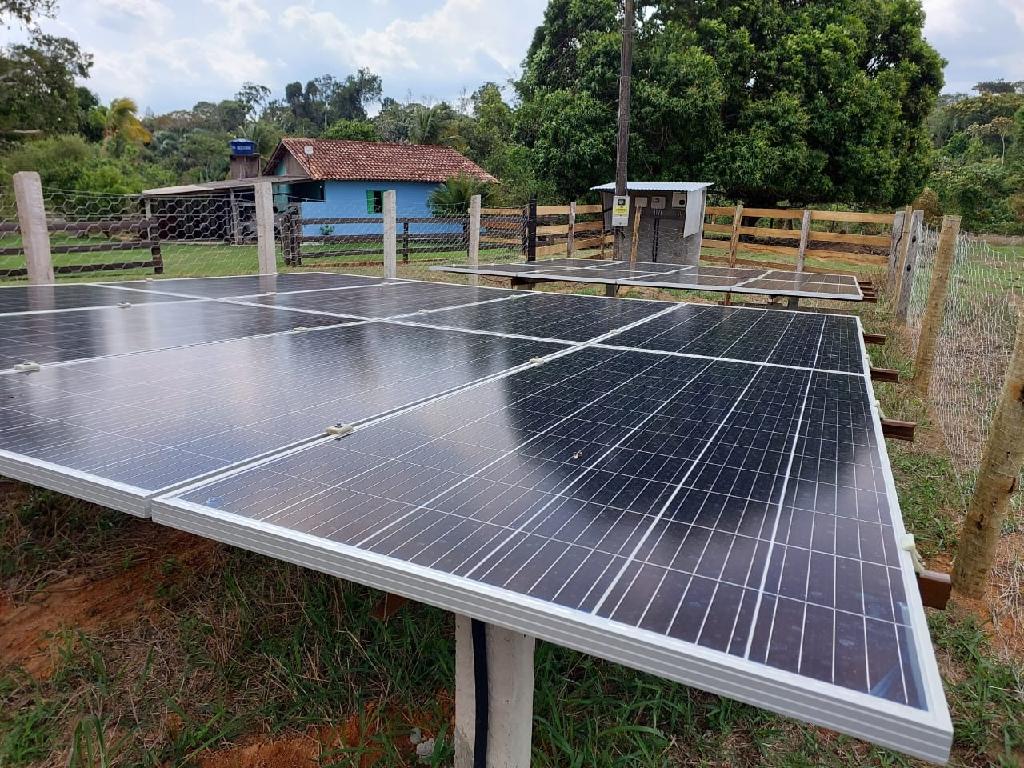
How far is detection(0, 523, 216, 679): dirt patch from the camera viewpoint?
316 centimetres

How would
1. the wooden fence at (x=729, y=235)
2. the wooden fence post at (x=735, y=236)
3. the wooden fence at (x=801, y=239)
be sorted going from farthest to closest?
1. the wooden fence post at (x=735, y=236)
2. the wooden fence at (x=729, y=235)
3. the wooden fence at (x=801, y=239)

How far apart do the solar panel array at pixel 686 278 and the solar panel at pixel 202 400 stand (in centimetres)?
422

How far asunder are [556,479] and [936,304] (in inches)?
235

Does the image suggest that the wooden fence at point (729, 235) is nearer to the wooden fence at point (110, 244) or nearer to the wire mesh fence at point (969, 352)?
the wire mesh fence at point (969, 352)

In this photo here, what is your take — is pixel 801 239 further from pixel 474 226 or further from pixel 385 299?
pixel 385 299

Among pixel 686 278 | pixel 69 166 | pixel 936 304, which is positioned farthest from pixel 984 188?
pixel 69 166

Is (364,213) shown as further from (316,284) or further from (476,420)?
(476,420)

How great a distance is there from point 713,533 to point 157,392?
246 centimetres

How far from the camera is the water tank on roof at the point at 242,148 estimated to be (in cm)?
3100

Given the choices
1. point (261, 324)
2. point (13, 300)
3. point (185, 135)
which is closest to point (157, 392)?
point (261, 324)

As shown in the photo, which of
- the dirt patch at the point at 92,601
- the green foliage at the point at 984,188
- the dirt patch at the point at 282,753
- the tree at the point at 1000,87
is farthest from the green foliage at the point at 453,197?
the tree at the point at 1000,87

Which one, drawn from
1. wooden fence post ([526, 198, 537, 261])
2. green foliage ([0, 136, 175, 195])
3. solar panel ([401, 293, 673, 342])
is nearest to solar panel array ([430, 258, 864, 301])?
solar panel ([401, 293, 673, 342])

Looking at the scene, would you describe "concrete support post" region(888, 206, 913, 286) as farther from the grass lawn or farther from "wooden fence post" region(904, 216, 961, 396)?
the grass lawn

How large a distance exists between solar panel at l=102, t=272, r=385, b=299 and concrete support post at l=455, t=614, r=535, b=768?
5.19m
